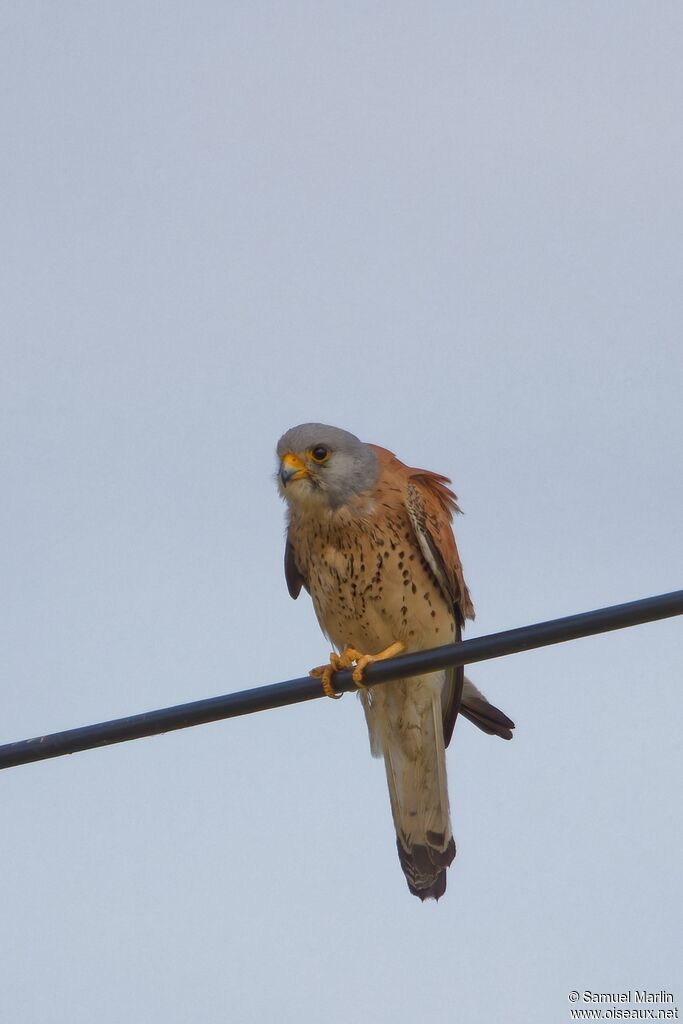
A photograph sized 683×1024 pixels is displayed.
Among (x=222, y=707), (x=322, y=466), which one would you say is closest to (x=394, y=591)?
(x=322, y=466)

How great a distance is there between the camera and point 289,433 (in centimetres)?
620

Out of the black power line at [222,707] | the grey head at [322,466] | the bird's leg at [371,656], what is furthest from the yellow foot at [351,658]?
the black power line at [222,707]

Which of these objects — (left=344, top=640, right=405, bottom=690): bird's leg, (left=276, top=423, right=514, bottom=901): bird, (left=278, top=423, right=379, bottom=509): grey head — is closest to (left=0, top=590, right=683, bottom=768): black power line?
(left=344, top=640, right=405, bottom=690): bird's leg

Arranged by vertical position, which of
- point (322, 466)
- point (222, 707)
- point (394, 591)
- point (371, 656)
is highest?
point (322, 466)

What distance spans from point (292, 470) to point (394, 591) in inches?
27.9

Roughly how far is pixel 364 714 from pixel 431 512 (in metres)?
1.16

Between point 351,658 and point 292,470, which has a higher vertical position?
point 292,470

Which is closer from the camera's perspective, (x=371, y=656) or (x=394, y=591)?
(x=371, y=656)

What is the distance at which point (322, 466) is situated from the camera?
6051 millimetres

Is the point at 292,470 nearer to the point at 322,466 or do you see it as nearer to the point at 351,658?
the point at 322,466

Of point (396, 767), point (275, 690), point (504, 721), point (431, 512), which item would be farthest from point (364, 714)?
point (275, 690)

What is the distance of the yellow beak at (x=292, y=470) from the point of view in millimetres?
6055

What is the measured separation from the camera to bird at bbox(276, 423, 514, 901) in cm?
603

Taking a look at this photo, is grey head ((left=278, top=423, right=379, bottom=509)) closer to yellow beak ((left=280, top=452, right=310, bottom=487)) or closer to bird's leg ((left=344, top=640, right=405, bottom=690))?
yellow beak ((left=280, top=452, right=310, bottom=487))
